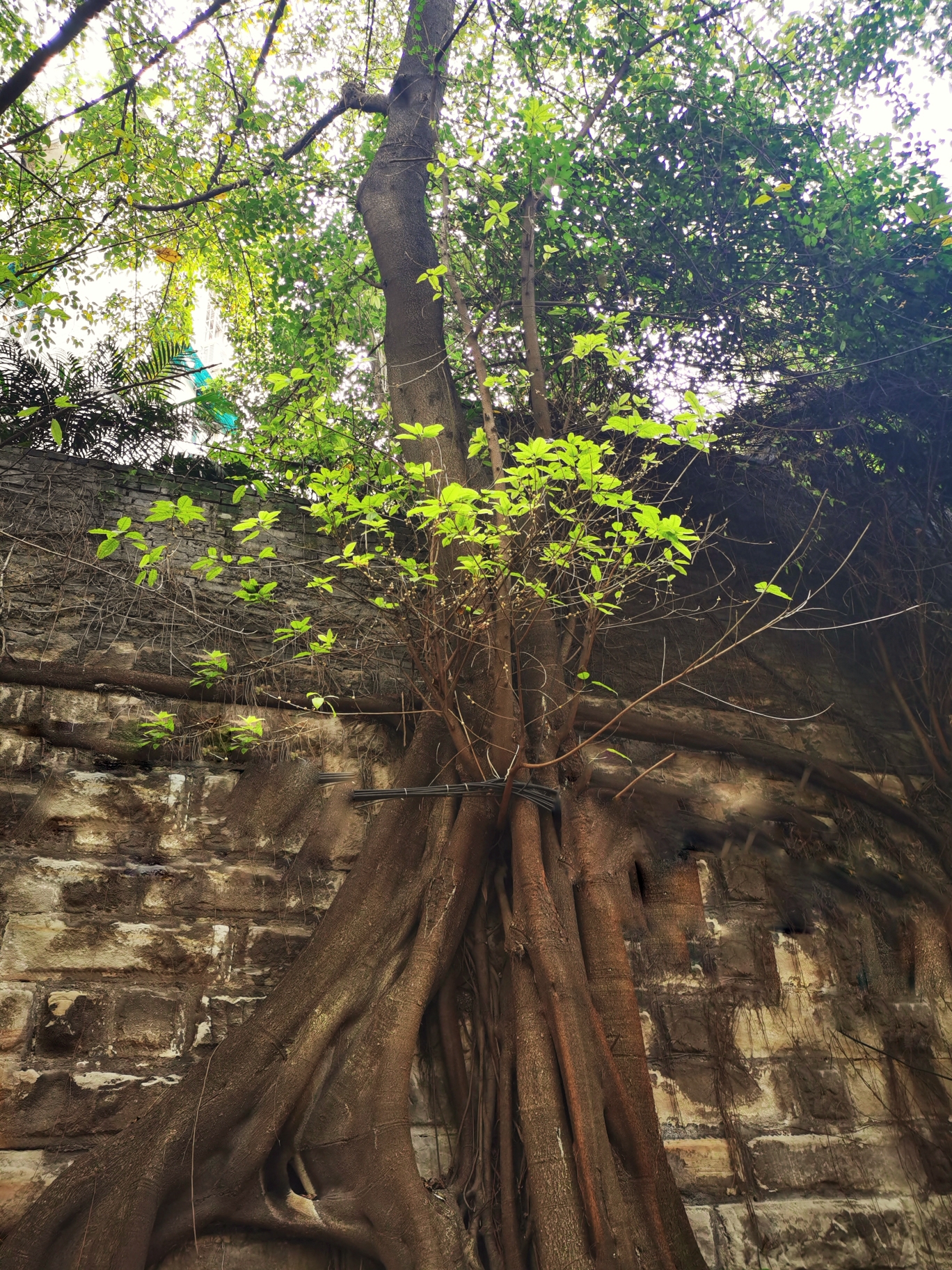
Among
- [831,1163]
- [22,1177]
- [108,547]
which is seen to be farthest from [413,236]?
[831,1163]

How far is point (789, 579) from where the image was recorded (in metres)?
5.14

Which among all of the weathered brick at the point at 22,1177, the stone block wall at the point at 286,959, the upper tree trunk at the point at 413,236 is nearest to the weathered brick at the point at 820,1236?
the stone block wall at the point at 286,959

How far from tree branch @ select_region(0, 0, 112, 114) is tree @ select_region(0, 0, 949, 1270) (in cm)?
91

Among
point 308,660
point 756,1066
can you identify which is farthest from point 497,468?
point 756,1066

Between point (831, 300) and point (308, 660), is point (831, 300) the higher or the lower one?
the higher one

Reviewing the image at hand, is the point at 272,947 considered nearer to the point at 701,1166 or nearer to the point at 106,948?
the point at 106,948

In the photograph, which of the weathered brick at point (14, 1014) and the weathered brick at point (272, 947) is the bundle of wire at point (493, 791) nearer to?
the weathered brick at point (272, 947)

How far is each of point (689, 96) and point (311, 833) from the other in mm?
4384

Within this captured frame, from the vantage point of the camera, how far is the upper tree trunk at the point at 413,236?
13.4 feet

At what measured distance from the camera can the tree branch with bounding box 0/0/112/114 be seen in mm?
2057

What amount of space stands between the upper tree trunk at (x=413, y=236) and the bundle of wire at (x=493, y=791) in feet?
4.49

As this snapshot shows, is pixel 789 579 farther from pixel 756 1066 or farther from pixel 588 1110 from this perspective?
pixel 588 1110

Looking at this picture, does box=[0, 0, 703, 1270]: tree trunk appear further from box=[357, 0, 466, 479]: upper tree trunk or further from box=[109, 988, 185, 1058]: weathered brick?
box=[357, 0, 466, 479]: upper tree trunk

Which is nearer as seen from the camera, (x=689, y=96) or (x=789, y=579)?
(x=689, y=96)
